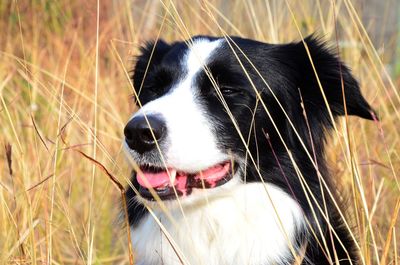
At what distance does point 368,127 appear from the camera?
4766 mm

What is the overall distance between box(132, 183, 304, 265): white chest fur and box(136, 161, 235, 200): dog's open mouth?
0.11m

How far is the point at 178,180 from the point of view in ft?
9.37

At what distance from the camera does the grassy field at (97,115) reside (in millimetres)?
3287

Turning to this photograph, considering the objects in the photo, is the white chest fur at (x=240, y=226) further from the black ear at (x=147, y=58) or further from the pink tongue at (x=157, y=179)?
the black ear at (x=147, y=58)

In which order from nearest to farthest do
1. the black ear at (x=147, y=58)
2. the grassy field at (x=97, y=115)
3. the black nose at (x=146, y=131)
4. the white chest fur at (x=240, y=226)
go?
1. the black nose at (x=146, y=131)
2. the white chest fur at (x=240, y=226)
3. the grassy field at (x=97, y=115)
4. the black ear at (x=147, y=58)

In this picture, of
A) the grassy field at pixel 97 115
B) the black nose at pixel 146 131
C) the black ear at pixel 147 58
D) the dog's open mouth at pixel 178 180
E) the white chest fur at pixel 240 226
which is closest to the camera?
the black nose at pixel 146 131

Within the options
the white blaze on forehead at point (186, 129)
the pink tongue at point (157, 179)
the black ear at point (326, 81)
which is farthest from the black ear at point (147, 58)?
the pink tongue at point (157, 179)

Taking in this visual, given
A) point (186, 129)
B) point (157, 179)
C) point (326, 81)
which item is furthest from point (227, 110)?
point (326, 81)

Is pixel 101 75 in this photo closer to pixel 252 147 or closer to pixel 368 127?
pixel 368 127

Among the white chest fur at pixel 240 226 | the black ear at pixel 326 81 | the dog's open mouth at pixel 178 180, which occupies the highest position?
the black ear at pixel 326 81

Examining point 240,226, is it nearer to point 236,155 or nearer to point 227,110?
point 236,155

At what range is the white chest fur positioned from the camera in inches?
118

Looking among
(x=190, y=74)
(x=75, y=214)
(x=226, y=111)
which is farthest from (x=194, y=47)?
(x=75, y=214)

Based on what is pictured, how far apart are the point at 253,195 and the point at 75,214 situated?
183 centimetres
